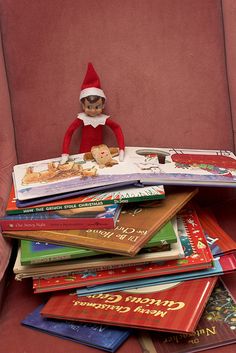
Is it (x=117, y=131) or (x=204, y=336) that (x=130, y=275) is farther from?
(x=117, y=131)

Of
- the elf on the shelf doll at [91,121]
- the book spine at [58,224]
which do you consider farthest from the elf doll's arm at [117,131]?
the book spine at [58,224]

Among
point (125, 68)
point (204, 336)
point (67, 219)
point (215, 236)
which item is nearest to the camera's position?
point (204, 336)

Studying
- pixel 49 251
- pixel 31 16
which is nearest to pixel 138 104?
pixel 31 16

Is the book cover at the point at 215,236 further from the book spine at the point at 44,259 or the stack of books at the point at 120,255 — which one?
the book spine at the point at 44,259

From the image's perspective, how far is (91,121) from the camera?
104 cm

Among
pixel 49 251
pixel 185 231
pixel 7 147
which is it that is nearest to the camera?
pixel 49 251

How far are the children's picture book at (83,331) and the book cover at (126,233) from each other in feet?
0.43

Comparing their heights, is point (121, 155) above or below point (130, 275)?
above

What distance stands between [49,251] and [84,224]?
0.08 metres

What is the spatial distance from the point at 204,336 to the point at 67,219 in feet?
1.02

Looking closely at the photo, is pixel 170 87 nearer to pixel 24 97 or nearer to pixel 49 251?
pixel 24 97

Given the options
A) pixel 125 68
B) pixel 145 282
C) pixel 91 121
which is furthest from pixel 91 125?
pixel 145 282

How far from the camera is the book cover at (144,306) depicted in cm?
75

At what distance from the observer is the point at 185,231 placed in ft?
3.09
